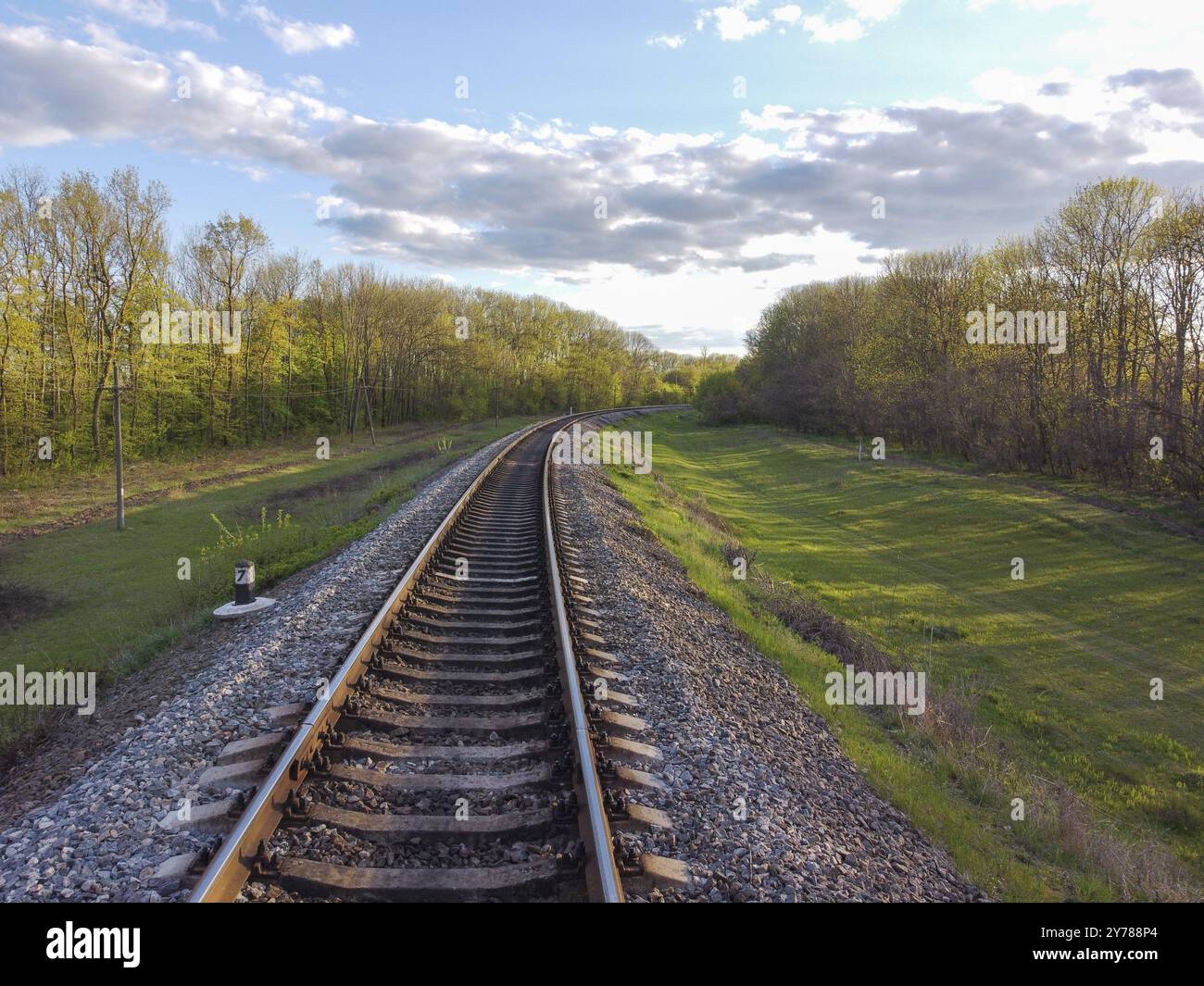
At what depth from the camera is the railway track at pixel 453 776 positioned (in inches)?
139

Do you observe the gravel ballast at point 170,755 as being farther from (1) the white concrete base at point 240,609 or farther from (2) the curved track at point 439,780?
(2) the curved track at point 439,780

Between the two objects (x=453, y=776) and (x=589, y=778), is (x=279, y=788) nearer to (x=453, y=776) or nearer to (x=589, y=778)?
(x=453, y=776)

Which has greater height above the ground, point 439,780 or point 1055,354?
point 1055,354

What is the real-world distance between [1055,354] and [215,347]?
46.3 m

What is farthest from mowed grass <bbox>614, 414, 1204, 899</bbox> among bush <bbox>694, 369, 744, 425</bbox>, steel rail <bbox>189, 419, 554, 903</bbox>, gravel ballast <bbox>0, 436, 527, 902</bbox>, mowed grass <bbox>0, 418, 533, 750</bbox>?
bush <bbox>694, 369, 744, 425</bbox>

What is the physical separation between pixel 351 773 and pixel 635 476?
23.2 m

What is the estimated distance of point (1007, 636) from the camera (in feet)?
46.8

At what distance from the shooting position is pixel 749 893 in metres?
3.66

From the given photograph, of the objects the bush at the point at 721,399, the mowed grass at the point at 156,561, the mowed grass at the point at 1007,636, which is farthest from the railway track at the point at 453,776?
the bush at the point at 721,399

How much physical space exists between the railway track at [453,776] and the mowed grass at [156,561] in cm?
344

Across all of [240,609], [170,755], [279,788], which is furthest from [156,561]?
[279,788]

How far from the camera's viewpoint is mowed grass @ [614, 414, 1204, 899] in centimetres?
665

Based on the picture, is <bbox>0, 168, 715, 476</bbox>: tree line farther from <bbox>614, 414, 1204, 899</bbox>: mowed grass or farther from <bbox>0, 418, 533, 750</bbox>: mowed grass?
<bbox>614, 414, 1204, 899</bbox>: mowed grass
